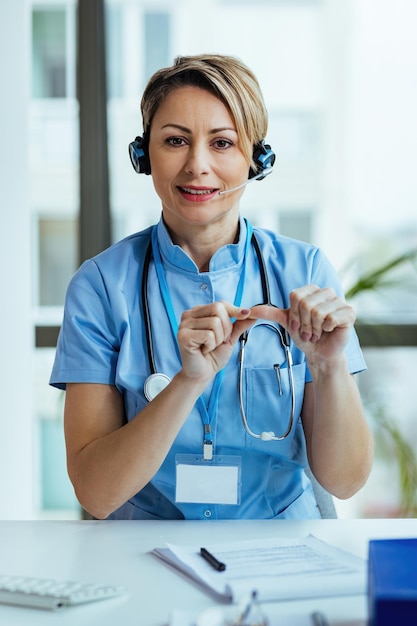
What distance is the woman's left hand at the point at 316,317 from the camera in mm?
1337

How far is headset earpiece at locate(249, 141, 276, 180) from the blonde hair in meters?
0.02

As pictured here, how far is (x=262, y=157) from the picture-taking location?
165cm

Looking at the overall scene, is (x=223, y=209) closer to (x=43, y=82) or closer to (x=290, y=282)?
(x=290, y=282)

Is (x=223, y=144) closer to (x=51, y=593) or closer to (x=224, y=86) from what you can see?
(x=224, y=86)

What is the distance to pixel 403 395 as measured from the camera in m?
3.04

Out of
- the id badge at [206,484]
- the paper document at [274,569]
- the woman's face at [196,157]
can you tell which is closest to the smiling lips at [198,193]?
the woman's face at [196,157]

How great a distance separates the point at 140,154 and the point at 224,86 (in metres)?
0.21

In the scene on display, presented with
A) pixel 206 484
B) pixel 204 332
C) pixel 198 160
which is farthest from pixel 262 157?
pixel 206 484

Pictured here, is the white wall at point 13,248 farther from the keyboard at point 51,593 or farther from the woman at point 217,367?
the keyboard at point 51,593

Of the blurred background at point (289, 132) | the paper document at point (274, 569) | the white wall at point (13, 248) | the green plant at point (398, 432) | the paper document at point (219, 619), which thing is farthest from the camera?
the blurred background at point (289, 132)

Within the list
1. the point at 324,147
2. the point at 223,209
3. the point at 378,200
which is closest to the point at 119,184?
the point at 324,147

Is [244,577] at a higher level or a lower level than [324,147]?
lower

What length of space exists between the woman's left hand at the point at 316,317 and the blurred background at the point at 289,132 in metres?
1.49

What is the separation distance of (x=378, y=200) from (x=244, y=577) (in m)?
2.11
